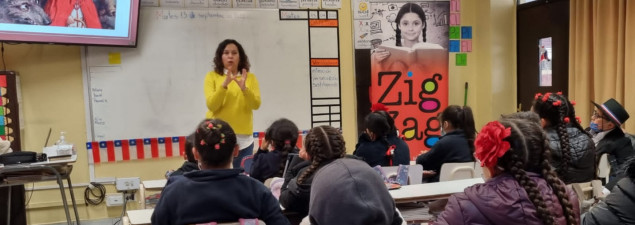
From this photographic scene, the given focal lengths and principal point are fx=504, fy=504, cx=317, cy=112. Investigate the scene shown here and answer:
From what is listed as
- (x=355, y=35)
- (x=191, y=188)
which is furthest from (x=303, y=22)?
(x=191, y=188)

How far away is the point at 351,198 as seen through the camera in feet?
5.13

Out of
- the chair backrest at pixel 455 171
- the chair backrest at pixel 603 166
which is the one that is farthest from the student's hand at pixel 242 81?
the chair backrest at pixel 603 166

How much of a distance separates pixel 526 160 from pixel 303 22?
137 inches

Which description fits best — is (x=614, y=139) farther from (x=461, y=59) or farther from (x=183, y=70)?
(x=183, y=70)

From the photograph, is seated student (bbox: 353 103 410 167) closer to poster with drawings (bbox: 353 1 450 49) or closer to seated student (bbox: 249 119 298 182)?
seated student (bbox: 249 119 298 182)

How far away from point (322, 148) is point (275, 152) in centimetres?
75

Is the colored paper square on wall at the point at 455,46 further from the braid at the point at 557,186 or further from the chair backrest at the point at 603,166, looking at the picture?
the braid at the point at 557,186

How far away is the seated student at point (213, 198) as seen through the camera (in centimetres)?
171

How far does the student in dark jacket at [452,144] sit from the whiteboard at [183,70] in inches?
70.7

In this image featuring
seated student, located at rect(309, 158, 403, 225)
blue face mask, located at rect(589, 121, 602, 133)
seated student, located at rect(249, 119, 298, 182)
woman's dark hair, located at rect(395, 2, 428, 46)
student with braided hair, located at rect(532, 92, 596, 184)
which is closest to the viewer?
seated student, located at rect(309, 158, 403, 225)

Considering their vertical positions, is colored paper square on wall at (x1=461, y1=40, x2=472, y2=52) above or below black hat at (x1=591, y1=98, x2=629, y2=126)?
above

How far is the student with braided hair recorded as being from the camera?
2555 millimetres

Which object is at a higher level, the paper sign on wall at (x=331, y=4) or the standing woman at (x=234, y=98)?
the paper sign on wall at (x=331, y=4)

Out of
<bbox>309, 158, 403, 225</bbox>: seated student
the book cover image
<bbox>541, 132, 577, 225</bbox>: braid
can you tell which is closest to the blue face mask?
the book cover image
